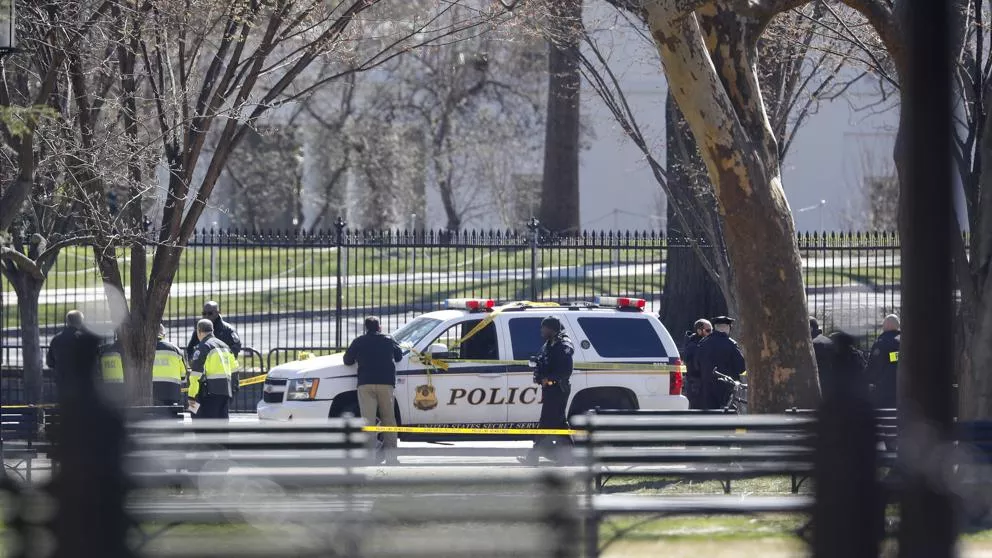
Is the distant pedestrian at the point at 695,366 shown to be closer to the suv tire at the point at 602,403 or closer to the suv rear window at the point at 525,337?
the suv tire at the point at 602,403

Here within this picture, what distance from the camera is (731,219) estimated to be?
1088 cm

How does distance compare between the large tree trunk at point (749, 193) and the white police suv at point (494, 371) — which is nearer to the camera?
the large tree trunk at point (749, 193)

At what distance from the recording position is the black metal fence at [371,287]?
61.9 ft

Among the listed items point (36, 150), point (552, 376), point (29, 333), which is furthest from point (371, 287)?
point (36, 150)

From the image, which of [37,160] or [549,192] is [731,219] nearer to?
[37,160]

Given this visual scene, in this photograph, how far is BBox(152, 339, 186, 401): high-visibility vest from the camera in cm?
1350

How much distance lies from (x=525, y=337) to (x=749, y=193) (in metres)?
4.28

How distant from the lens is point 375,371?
43.5ft

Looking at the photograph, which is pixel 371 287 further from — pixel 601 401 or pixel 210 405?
pixel 210 405

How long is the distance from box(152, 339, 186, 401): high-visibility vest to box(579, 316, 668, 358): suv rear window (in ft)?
15.3

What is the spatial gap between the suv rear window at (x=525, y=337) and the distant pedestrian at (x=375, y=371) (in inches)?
60.7

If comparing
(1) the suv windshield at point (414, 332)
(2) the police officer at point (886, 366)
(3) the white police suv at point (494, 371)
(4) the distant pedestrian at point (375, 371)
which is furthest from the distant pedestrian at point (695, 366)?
(4) the distant pedestrian at point (375, 371)

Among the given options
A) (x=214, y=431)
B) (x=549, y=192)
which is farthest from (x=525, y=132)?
(x=214, y=431)

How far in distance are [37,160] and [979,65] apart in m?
9.64
